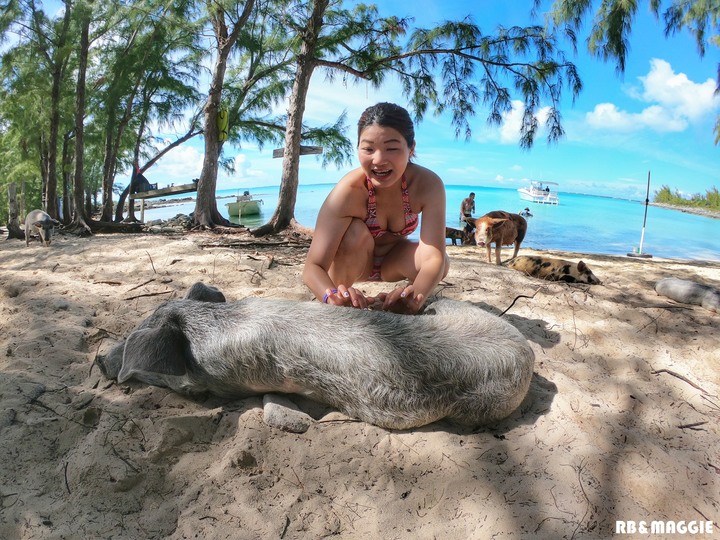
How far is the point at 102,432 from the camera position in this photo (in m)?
2.04

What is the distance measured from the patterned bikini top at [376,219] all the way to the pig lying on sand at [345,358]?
78cm

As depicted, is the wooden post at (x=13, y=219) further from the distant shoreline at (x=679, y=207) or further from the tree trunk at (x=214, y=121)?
the distant shoreline at (x=679, y=207)

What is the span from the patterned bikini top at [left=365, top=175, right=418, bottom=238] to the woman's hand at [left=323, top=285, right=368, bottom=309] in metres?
0.70

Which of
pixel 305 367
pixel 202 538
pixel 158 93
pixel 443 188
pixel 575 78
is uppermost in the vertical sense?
pixel 158 93

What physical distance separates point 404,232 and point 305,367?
4.54 ft

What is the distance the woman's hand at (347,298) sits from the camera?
97.3 inches

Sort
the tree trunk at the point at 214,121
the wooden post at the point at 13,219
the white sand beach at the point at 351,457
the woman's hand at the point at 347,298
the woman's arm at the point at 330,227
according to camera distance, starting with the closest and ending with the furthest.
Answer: the white sand beach at the point at 351,457, the woman's hand at the point at 347,298, the woman's arm at the point at 330,227, the wooden post at the point at 13,219, the tree trunk at the point at 214,121

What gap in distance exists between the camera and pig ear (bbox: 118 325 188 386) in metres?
2.30

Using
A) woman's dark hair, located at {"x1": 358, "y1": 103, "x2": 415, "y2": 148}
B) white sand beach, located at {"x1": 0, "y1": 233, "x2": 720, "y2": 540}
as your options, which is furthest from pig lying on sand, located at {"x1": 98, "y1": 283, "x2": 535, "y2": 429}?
woman's dark hair, located at {"x1": 358, "y1": 103, "x2": 415, "y2": 148}

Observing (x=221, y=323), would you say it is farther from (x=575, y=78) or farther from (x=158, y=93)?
(x=158, y=93)

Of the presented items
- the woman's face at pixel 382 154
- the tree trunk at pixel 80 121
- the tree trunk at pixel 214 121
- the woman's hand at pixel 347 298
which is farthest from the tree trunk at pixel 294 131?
the woman's hand at pixel 347 298

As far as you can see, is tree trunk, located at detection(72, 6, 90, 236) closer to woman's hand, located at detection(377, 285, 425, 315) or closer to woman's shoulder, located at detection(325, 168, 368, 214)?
woman's shoulder, located at detection(325, 168, 368, 214)

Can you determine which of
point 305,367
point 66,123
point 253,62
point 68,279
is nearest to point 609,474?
point 305,367

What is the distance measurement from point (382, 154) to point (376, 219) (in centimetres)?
58
